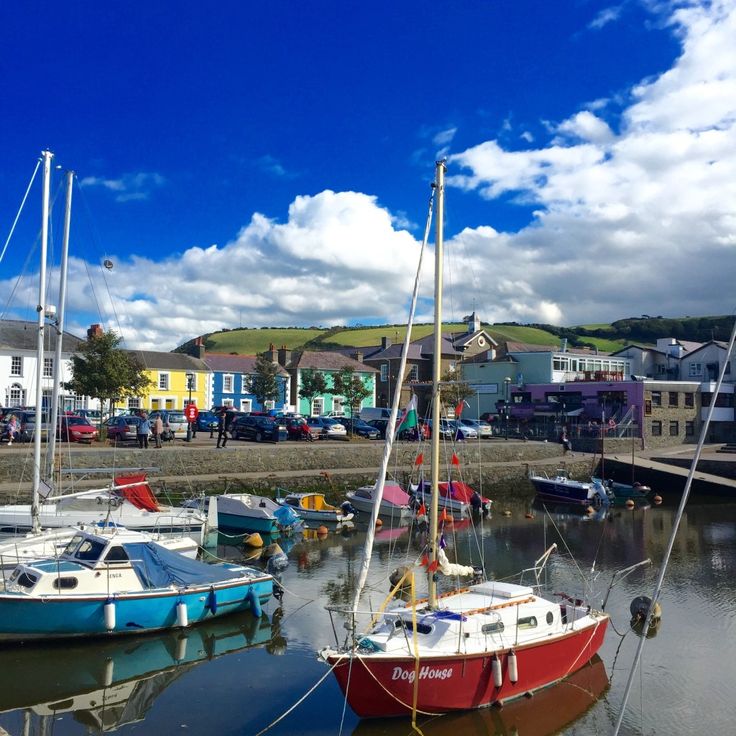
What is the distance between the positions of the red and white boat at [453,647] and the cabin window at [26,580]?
7677mm

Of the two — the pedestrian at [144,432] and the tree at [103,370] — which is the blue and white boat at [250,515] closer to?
the pedestrian at [144,432]

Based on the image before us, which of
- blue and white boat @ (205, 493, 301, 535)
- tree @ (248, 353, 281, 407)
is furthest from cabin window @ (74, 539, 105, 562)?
tree @ (248, 353, 281, 407)

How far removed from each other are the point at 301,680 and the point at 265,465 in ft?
82.8

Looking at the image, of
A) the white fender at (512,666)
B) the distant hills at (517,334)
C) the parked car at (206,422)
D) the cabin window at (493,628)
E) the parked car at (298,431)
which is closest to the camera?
the white fender at (512,666)

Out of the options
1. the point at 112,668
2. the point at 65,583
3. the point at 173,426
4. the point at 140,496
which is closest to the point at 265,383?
the point at 173,426

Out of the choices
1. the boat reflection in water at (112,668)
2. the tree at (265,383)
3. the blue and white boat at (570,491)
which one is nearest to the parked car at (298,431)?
the blue and white boat at (570,491)

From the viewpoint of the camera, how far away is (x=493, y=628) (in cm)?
1373

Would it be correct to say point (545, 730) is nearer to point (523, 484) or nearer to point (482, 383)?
point (523, 484)

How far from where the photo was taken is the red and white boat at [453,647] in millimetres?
12320

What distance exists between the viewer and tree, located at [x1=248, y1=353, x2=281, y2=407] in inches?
2670

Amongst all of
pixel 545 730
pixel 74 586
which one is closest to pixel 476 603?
pixel 545 730

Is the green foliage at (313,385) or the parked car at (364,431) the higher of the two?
the green foliage at (313,385)

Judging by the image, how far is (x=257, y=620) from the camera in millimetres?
18688

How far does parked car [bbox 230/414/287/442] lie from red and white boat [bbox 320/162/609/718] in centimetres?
3144
